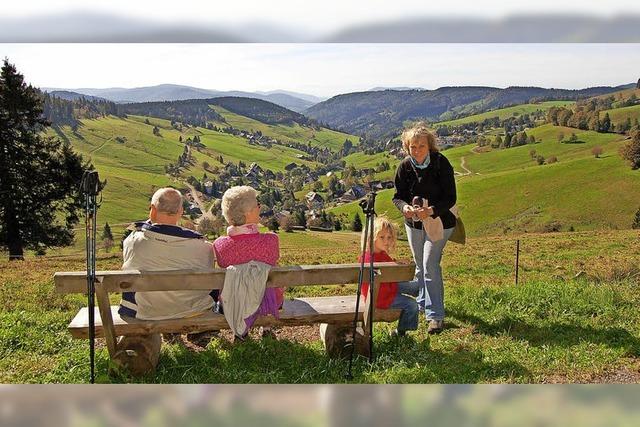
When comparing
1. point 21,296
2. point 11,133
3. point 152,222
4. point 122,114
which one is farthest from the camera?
point 122,114

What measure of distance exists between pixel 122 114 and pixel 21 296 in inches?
5117

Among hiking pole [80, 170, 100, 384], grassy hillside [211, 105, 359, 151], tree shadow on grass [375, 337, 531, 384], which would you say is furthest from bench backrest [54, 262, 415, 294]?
grassy hillside [211, 105, 359, 151]

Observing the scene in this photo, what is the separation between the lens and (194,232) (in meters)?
3.73

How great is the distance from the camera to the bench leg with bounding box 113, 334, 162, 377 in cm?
345

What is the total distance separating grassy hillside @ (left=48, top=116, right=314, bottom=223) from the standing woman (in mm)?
69656

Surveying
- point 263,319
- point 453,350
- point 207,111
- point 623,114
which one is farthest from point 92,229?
point 207,111

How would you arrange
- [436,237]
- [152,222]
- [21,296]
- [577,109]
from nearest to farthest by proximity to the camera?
1. [152,222]
2. [436,237]
3. [21,296]
4. [577,109]

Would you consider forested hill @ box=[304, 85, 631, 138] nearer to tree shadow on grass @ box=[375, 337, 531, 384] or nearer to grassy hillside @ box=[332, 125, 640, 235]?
grassy hillside @ box=[332, 125, 640, 235]

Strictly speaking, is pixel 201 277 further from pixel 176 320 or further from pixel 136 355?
pixel 136 355

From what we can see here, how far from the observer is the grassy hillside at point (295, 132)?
12425 centimetres

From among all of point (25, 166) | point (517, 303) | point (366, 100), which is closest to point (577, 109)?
point (366, 100)

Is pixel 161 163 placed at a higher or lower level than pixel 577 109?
lower

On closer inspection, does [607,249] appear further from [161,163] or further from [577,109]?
[161,163]
